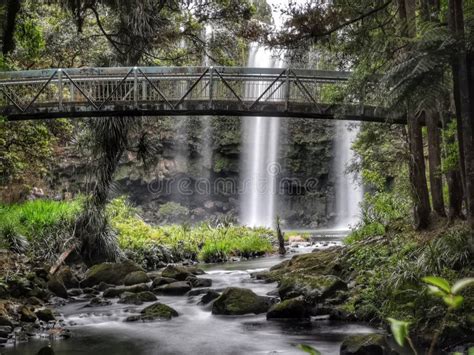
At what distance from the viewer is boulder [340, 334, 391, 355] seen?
674 centimetres

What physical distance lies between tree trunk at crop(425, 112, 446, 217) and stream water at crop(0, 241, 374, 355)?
3977 mm

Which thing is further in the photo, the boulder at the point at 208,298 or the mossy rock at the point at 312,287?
the boulder at the point at 208,298

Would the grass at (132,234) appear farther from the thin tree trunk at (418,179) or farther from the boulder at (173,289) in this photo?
the thin tree trunk at (418,179)

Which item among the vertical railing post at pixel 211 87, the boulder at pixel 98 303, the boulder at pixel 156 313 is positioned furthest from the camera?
the vertical railing post at pixel 211 87

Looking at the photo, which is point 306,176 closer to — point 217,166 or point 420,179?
point 217,166

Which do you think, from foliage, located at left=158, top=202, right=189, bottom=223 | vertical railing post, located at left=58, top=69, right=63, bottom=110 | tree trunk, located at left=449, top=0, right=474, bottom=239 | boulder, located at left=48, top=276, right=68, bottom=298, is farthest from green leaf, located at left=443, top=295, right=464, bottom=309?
foliage, located at left=158, top=202, right=189, bottom=223

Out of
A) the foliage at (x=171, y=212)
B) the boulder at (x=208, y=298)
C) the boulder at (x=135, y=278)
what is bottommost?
the boulder at (x=208, y=298)

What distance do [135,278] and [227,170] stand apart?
976 inches

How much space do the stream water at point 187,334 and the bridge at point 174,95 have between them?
15.9 ft

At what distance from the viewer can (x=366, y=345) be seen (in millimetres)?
6766

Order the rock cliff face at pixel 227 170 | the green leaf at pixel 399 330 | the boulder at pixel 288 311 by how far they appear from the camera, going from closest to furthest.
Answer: the green leaf at pixel 399 330 < the boulder at pixel 288 311 < the rock cliff face at pixel 227 170

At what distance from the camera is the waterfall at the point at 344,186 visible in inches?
1411

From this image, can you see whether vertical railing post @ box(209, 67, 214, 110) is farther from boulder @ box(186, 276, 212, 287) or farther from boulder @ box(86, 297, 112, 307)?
boulder @ box(86, 297, 112, 307)

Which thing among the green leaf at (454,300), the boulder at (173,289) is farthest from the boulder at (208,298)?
the green leaf at (454,300)
